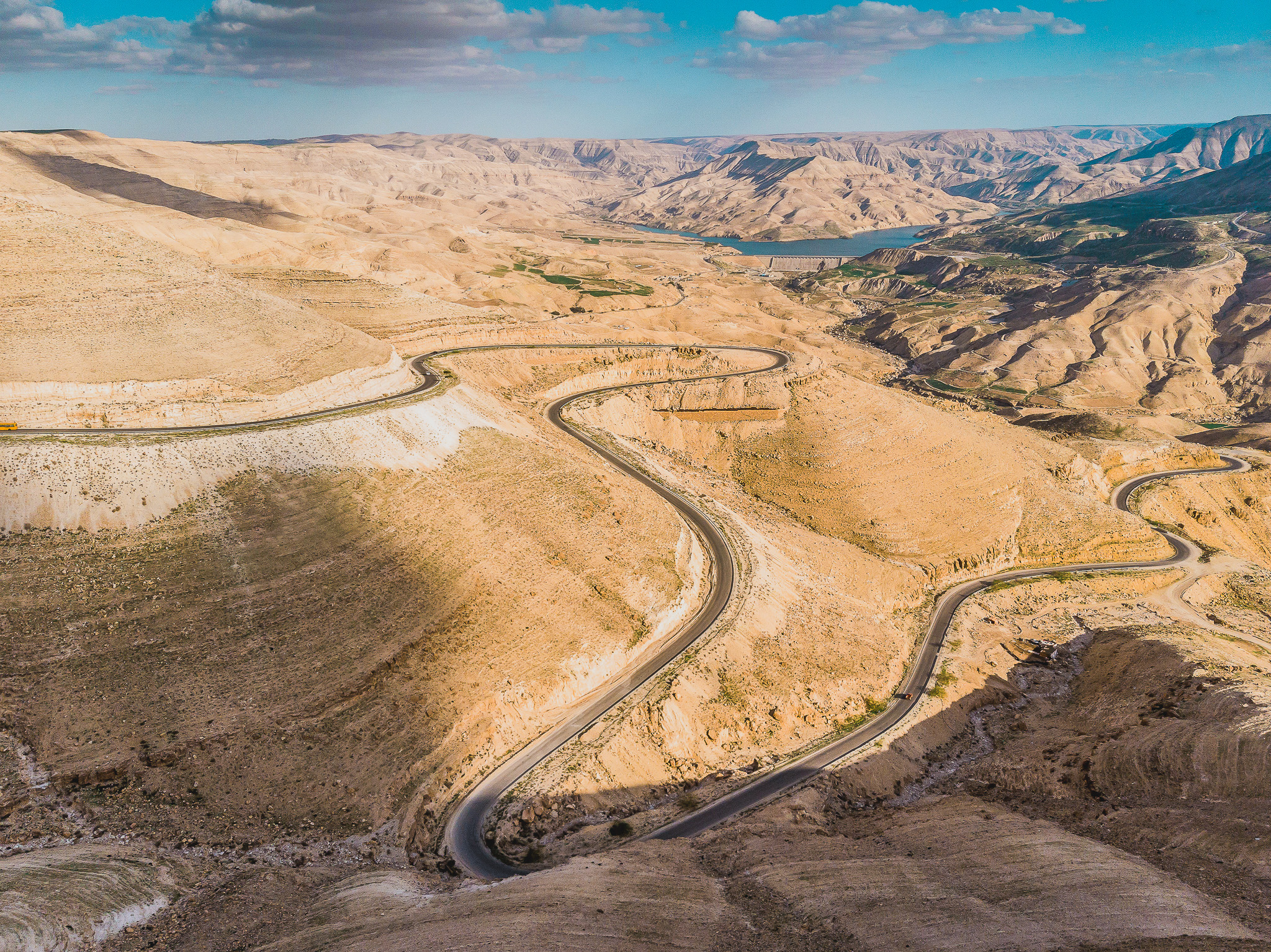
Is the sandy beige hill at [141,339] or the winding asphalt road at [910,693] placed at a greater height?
the sandy beige hill at [141,339]

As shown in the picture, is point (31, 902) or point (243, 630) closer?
point (31, 902)

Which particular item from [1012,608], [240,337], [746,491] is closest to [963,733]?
[1012,608]

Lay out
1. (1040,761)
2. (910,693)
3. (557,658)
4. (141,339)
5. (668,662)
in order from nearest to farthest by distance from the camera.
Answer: (1040,761)
(557,658)
(668,662)
(141,339)
(910,693)

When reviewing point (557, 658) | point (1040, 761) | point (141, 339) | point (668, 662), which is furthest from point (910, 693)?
point (141, 339)

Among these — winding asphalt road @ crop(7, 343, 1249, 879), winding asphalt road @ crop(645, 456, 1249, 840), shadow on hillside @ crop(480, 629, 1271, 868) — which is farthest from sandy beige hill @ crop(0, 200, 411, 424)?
winding asphalt road @ crop(645, 456, 1249, 840)

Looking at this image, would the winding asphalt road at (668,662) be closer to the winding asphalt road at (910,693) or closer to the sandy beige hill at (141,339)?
the winding asphalt road at (910,693)

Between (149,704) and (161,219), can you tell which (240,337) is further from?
(161,219)

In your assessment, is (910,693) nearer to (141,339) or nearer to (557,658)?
Answer: (557,658)

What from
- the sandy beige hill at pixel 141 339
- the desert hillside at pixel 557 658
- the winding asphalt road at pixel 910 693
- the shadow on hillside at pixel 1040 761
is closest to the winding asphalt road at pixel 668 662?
the winding asphalt road at pixel 910 693
